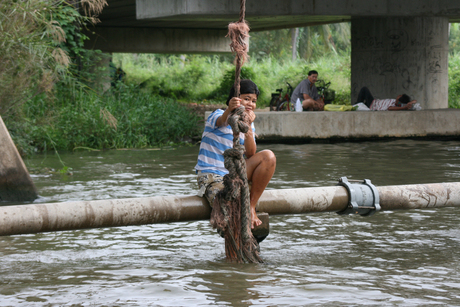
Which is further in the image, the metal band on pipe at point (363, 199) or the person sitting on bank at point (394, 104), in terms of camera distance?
the person sitting on bank at point (394, 104)

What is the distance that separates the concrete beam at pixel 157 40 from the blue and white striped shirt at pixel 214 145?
23.1 m


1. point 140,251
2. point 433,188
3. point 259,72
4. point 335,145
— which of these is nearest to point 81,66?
point 335,145

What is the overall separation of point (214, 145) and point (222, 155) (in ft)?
0.37

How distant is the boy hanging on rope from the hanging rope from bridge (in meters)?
0.08

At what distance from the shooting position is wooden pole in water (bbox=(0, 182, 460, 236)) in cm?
432

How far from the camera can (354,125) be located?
15609 mm

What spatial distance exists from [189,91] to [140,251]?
26.7 metres

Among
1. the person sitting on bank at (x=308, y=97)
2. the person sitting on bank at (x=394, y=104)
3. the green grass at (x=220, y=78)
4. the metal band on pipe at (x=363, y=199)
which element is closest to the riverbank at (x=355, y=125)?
the person sitting on bank at (x=394, y=104)

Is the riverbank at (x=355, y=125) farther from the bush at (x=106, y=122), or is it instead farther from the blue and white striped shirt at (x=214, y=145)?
the blue and white striped shirt at (x=214, y=145)

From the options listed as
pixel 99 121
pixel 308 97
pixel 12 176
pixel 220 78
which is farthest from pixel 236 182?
pixel 220 78

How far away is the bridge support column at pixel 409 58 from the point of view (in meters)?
17.2

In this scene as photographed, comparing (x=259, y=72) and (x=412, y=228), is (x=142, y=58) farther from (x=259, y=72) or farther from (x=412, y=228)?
(x=412, y=228)

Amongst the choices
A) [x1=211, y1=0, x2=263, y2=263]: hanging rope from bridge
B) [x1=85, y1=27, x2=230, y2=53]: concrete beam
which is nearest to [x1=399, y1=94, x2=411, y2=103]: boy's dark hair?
[x1=211, y1=0, x2=263, y2=263]: hanging rope from bridge

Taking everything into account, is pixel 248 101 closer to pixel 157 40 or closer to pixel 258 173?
pixel 258 173
